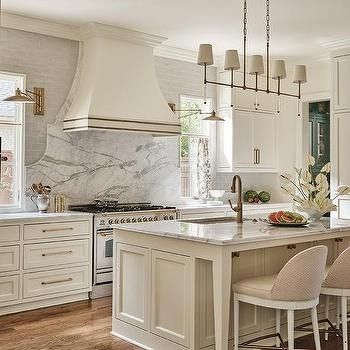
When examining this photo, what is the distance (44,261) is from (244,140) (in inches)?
134

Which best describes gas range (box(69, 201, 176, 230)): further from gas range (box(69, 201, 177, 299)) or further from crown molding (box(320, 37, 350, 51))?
crown molding (box(320, 37, 350, 51))

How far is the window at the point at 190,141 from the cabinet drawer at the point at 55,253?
2123 millimetres

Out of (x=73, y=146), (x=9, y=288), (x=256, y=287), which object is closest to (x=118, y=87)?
(x=73, y=146)

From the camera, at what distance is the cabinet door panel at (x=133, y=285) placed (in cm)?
374

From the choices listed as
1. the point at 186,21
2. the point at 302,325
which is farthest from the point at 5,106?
the point at 302,325

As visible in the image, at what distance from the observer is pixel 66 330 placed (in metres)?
4.24

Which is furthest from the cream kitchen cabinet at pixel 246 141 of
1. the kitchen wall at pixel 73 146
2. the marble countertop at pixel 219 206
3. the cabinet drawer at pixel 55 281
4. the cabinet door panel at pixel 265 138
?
the cabinet drawer at pixel 55 281

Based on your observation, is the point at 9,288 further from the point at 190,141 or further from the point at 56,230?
the point at 190,141

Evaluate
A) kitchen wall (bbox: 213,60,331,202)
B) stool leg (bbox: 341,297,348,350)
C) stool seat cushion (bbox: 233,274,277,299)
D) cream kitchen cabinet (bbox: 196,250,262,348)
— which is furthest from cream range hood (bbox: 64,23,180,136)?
stool leg (bbox: 341,297,348,350)

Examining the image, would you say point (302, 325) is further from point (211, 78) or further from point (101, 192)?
point (211, 78)

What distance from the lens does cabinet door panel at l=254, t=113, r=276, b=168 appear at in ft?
24.1

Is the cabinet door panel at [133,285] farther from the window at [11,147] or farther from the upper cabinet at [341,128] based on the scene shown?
the upper cabinet at [341,128]

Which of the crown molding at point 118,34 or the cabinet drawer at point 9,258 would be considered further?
the crown molding at point 118,34

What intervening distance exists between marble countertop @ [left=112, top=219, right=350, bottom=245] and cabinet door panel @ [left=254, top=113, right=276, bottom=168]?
323cm
